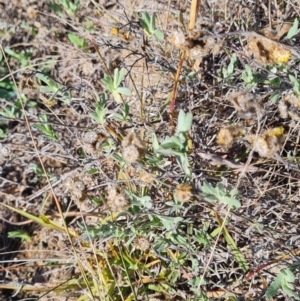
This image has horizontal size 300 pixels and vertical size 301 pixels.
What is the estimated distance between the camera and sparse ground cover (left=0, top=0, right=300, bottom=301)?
1.42 meters

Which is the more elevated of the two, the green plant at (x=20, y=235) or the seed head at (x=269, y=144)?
the seed head at (x=269, y=144)

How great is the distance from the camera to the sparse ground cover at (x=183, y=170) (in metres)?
1.42

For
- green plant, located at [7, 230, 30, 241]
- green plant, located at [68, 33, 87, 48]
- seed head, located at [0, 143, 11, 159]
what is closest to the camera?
seed head, located at [0, 143, 11, 159]

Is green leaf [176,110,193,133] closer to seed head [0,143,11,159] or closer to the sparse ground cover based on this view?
the sparse ground cover

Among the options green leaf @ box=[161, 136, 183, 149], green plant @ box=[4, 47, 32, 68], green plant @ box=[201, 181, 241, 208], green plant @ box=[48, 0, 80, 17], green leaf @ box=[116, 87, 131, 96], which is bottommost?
green plant @ box=[201, 181, 241, 208]

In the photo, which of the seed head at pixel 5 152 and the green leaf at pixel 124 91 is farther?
the seed head at pixel 5 152

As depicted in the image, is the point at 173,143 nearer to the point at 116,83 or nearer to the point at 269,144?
the point at 269,144

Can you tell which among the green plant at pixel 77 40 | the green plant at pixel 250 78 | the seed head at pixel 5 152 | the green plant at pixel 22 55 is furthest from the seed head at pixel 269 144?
the green plant at pixel 22 55

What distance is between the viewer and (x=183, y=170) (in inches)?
54.6

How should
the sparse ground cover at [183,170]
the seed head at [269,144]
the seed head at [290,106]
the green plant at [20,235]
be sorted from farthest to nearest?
the green plant at [20,235]
the sparse ground cover at [183,170]
the seed head at [290,106]
the seed head at [269,144]

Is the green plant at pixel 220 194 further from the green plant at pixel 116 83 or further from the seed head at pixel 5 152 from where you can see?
the seed head at pixel 5 152

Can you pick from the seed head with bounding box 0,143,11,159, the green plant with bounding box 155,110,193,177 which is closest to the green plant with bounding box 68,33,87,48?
the seed head with bounding box 0,143,11,159

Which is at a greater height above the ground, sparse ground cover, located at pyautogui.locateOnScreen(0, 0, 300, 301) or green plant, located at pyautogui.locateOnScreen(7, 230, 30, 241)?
sparse ground cover, located at pyautogui.locateOnScreen(0, 0, 300, 301)

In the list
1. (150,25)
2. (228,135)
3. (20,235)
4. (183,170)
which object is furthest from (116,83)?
(20,235)
